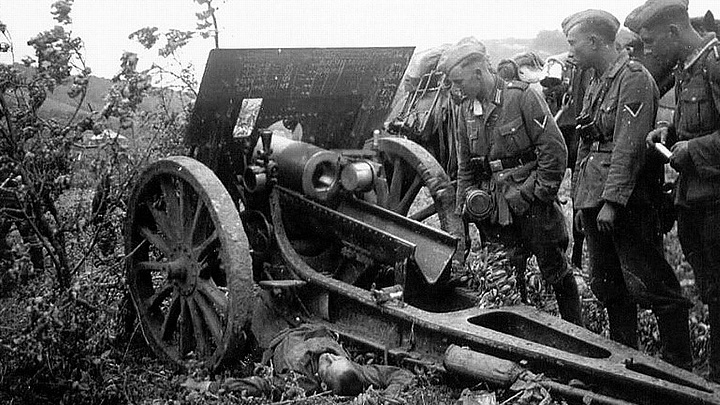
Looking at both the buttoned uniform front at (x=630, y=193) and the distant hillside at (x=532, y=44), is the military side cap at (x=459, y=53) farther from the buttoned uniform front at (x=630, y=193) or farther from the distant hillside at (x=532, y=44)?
the distant hillside at (x=532, y=44)

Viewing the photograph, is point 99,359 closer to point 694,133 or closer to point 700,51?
point 694,133

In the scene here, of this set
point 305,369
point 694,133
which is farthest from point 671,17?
point 305,369

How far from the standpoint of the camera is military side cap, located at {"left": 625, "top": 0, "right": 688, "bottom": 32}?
4.45 meters

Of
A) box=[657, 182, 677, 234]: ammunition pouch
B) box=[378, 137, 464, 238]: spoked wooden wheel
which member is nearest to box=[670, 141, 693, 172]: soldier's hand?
box=[657, 182, 677, 234]: ammunition pouch

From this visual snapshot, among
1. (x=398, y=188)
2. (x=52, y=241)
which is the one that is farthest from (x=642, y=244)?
(x=52, y=241)

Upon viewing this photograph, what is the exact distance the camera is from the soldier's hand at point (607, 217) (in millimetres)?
4668

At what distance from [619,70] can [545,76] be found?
6.19ft

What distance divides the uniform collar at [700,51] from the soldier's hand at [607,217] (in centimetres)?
80

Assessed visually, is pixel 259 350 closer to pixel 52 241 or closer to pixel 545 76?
pixel 52 241

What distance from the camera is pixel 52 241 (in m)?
5.34

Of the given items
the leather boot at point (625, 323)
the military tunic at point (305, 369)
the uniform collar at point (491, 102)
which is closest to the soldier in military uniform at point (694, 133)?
the leather boot at point (625, 323)

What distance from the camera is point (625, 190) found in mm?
4629

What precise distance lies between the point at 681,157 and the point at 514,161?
1.27 metres

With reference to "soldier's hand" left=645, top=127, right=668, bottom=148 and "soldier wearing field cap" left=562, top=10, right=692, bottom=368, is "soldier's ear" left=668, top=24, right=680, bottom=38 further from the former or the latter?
"soldier's hand" left=645, top=127, right=668, bottom=148
